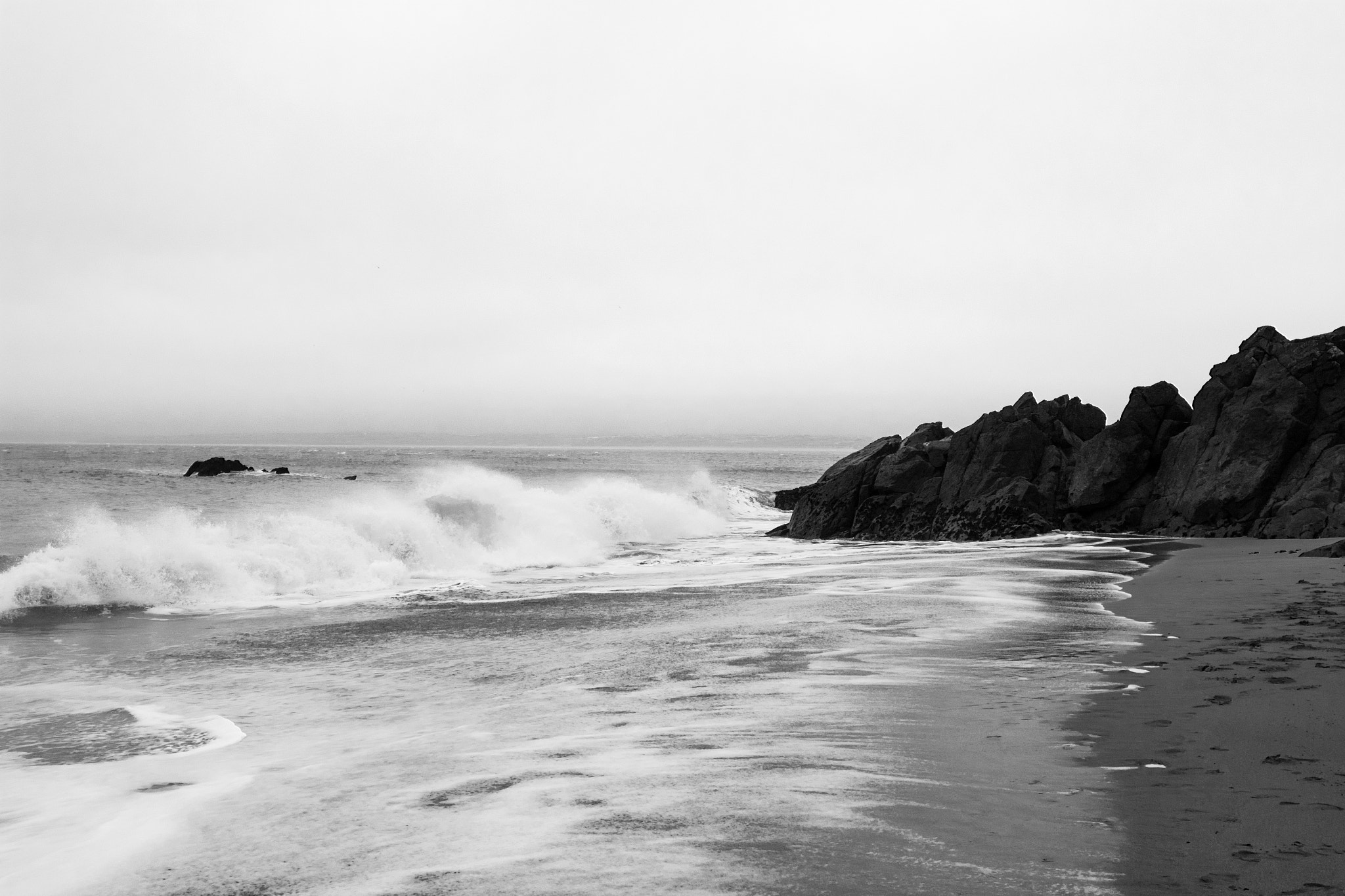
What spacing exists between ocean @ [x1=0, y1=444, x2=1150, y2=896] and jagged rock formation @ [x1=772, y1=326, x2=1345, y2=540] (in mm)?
5682

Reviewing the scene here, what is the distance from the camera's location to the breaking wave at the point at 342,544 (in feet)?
45.9

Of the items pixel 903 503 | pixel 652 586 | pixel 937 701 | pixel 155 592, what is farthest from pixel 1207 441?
pixel 155 592

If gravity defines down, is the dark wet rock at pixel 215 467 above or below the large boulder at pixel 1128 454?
below

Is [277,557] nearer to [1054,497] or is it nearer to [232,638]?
[232,638]

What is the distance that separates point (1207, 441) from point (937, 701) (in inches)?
738

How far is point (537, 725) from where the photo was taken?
6.62 meters

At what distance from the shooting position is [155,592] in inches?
552

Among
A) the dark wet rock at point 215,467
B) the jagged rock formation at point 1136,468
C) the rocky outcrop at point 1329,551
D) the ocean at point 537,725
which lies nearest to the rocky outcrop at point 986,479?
the jagged rock formation at point 1136,468

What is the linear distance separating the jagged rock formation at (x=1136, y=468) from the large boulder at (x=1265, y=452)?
0.10 feet

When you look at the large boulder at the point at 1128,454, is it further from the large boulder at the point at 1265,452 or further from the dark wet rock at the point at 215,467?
the dark wet rock at the point at 215,467

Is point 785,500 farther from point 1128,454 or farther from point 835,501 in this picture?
point 1128,454

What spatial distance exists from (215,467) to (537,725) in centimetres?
6314

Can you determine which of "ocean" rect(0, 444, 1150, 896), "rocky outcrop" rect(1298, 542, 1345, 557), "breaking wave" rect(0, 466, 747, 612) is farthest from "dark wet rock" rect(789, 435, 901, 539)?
A: "rocky outcrop" rect(1298, 542, 1345, 557)

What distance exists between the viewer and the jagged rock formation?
20531 millimetres
